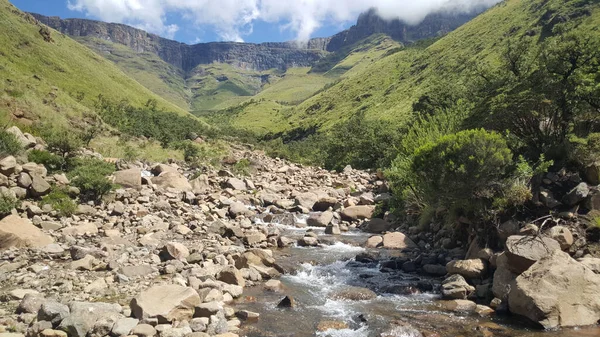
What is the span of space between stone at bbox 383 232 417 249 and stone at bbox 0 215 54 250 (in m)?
15.9

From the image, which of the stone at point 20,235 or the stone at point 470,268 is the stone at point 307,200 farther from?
the stone at point 20,235

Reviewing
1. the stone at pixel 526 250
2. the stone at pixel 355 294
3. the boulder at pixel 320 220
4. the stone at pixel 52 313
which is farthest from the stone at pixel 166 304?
the boulder at pixel 320 220

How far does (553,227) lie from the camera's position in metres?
14.4

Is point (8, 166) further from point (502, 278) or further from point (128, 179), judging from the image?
point (502, 278)

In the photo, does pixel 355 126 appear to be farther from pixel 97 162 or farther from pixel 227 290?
pixel 227 290

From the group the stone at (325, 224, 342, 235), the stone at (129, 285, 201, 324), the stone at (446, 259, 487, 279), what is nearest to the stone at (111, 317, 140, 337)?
the stone at (129, 285, 201, 324)

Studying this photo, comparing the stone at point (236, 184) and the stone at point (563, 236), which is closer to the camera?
the stone at point (563, 236)

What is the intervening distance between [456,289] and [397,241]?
7.79 meters

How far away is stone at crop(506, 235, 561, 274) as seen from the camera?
1296 cm

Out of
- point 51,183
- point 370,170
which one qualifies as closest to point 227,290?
point 51,183

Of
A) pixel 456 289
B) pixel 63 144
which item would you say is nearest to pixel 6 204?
pixel 63 144

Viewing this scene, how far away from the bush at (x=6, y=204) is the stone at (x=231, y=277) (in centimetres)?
985

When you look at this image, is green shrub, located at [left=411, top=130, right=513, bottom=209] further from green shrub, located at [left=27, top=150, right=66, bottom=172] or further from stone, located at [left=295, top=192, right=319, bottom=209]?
green shrub, located at [left=27, top=150, right=66, bottom=172]

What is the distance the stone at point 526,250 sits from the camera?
42.5 ft
